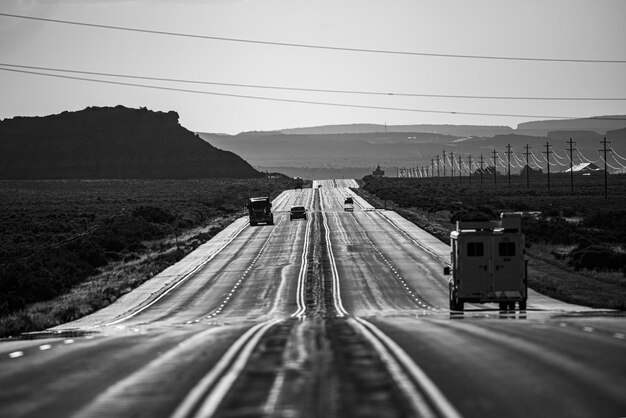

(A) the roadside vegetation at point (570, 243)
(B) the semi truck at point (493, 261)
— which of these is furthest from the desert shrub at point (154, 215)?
(B) the semi truck at point (493, 261)

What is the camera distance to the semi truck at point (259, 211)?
332 feet

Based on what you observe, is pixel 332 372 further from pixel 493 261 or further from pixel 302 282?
pixel 302 282

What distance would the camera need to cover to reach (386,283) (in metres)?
51.1

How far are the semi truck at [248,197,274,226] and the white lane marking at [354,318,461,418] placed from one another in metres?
82.2

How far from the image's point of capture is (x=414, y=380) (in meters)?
13.1

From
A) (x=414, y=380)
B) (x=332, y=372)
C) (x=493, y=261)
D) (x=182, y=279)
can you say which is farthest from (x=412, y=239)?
(x=414, y=380)

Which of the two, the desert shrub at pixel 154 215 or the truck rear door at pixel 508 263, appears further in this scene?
the desert shrub at pixel 154 215

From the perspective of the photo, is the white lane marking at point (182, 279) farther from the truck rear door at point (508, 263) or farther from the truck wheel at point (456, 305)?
the truck rear door at point (508, 263)

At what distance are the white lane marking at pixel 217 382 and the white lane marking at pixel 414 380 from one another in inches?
86.6

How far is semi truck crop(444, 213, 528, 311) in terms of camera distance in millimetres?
32281

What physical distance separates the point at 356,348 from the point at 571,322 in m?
8.49

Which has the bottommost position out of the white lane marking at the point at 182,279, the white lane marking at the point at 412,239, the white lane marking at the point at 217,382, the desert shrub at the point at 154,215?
the white lane marking at the point at 182,279

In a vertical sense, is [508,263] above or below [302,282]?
above

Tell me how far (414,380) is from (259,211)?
3496 inches
